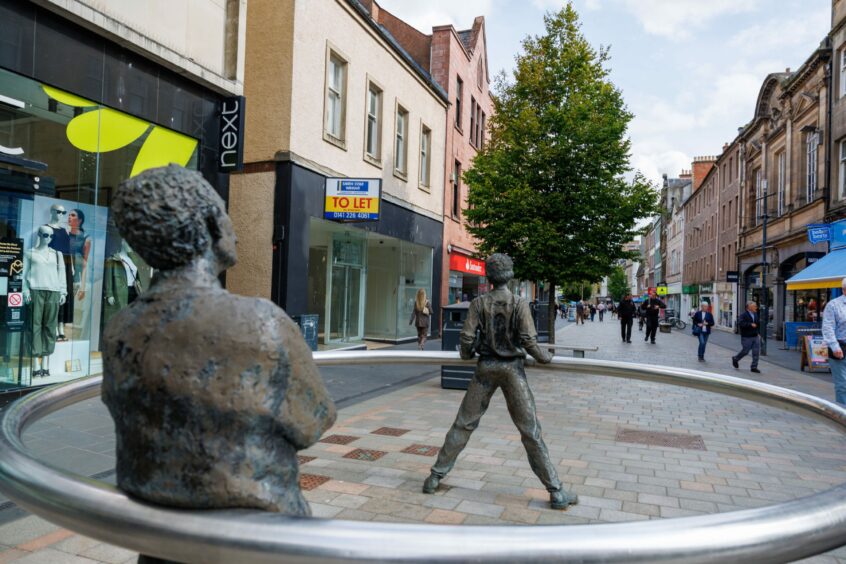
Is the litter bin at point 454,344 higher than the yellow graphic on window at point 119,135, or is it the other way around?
the yellow graphic on window at point 119,135

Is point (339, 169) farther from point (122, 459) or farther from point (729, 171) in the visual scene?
point (729, 171)

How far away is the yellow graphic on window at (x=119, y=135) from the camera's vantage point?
342 inches

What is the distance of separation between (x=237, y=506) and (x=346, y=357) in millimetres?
2868

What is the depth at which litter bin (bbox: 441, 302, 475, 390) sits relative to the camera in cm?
1025

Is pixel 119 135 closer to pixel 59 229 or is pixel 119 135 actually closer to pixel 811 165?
pixel 59 229

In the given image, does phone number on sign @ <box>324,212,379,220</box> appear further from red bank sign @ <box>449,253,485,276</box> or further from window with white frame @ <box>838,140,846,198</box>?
window with white frame @ <box>838,140,846,198</box>

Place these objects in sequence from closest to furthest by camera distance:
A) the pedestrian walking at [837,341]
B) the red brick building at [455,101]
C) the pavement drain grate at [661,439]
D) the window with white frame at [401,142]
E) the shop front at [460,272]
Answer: the pavement drain grate at [661,439], the pedestrian walking at [837,341], the window with white frame at [401,142], the red brick building at [455,101], the shop front at [460,272]

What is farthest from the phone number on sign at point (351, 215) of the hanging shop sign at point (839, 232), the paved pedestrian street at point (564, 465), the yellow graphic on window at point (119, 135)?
the hanging shop sign at point (839, 232)

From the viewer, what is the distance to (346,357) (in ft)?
13.9

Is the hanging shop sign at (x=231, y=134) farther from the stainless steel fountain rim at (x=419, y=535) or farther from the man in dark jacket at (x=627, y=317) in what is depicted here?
the man in dark jacket at (x=627, y=317)

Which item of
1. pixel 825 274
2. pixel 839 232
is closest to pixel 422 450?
pixel 825 274

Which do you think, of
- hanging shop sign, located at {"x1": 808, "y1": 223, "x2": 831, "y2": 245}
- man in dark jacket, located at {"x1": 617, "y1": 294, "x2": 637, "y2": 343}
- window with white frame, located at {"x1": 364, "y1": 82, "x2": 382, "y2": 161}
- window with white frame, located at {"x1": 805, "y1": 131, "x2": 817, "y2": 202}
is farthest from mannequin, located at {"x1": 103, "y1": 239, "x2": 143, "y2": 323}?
window with white frame, located at {"x1": 805, "y1": 131, "x2": 817, "y2": 202}

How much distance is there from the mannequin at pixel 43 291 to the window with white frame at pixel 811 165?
26.9 meters

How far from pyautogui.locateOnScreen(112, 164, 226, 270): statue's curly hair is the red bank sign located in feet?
73.2
